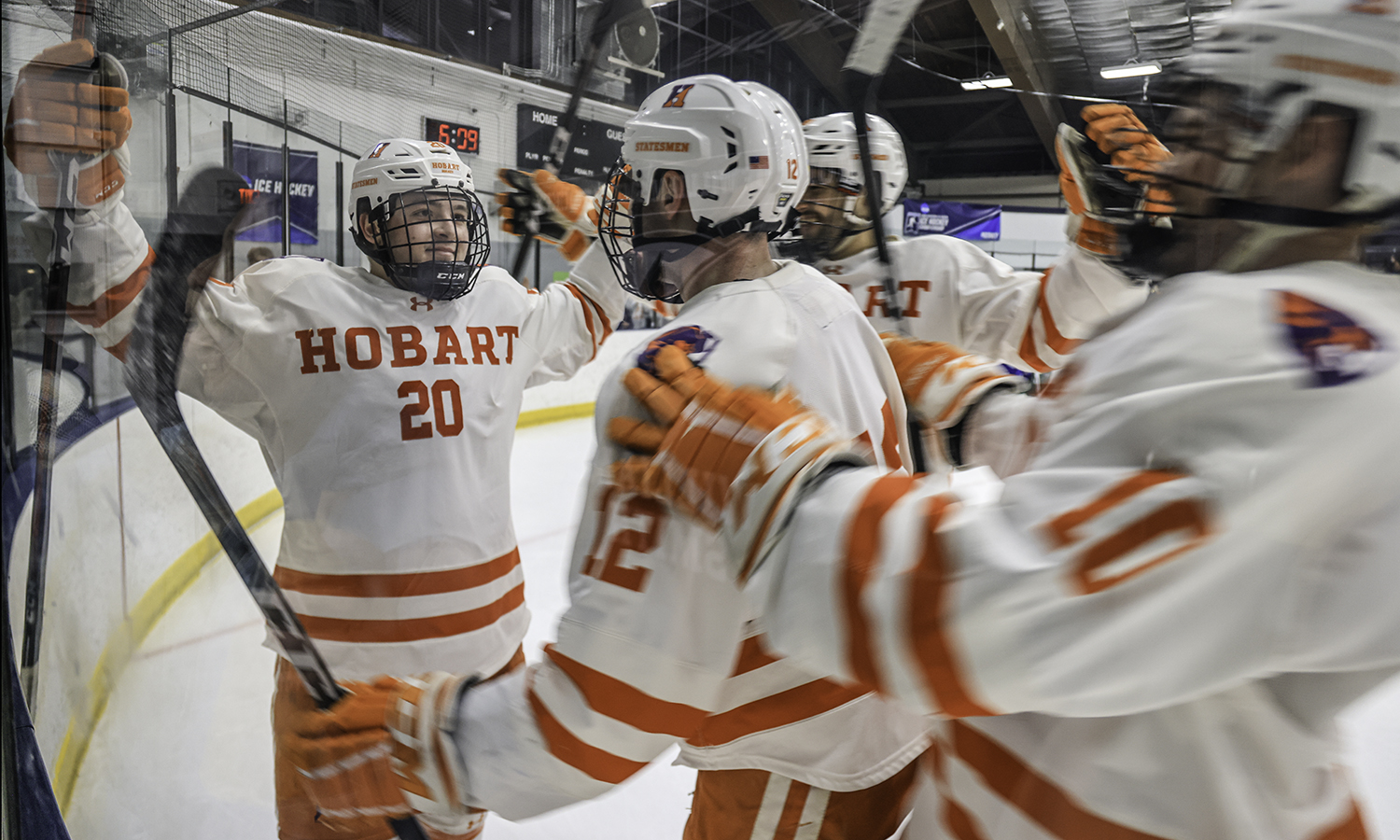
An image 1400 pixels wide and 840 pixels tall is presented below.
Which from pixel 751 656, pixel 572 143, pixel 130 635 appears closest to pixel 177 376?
pixel 130 635

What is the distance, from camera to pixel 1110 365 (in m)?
0.45

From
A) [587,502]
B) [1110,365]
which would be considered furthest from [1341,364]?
[587,502]

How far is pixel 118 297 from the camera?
0.62 metres

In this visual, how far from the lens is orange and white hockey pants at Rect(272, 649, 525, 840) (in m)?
0.73

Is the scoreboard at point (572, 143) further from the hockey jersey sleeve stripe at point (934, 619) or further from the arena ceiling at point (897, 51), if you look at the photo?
the hockey jersey sleeve stripe at point (934, 619)

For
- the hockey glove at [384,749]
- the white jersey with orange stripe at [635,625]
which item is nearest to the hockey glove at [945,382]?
the white jersey with orange stripe at [635,625]

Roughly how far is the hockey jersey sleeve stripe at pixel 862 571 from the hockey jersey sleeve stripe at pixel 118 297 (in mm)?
554

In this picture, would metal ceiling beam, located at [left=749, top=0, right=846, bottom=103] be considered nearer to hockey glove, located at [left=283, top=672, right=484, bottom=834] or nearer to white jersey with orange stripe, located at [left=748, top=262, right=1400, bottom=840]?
white jersey with orange stripe, located at [left=748, top=262, right=1400, bottom=840]

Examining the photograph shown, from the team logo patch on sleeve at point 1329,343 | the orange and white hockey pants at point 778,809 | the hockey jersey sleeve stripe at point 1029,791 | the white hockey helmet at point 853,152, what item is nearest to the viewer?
the team logo patch on sleeve at point 1329,343

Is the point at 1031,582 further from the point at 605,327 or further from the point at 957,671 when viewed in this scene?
the point at 605,327

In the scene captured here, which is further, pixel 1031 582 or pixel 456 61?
pixel 456 61

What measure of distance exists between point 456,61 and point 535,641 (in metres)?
0.61

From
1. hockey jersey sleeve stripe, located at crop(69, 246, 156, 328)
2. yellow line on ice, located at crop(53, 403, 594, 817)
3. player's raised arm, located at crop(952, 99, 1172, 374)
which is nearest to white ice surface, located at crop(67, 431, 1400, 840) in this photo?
yellow line on ice, located at crop(53, 403, 594, 817)

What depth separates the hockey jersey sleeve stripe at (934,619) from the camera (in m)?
0.45
